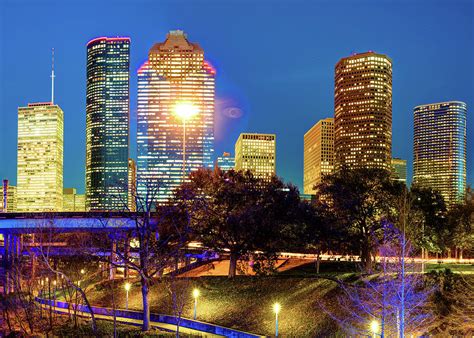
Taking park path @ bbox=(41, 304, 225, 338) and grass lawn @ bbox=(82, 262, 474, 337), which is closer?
grass lawn @ bbox=(82, 262, 474, 337)

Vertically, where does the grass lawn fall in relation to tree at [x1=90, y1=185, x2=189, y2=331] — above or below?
below

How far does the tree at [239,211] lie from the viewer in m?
42.4

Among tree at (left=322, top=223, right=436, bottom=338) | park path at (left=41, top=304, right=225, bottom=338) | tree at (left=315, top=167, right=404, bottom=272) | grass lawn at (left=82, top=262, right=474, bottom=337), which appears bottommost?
park path at (left=41, top=304, right=225, bottom=338)

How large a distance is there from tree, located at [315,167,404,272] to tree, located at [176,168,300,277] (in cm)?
359

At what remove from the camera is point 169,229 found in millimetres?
44969

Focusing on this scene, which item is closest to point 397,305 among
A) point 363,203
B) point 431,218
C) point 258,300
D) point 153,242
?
point 258,300

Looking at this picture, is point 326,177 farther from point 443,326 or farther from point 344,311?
point 443,326

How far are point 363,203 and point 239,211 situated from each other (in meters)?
9.24

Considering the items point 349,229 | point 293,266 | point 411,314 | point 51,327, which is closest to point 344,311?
point 411,314

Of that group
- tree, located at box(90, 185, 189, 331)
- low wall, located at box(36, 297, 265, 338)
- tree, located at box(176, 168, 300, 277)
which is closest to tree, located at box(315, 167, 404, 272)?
tree, located at box(176, 168, 300, 277)

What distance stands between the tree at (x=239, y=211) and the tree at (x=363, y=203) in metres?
3.59

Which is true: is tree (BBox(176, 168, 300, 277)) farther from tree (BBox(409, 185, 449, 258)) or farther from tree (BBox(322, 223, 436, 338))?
tree (BBox(322, 223, 436, 338))

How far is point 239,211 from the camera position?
1658 inches

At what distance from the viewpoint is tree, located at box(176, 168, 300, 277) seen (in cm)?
4238
